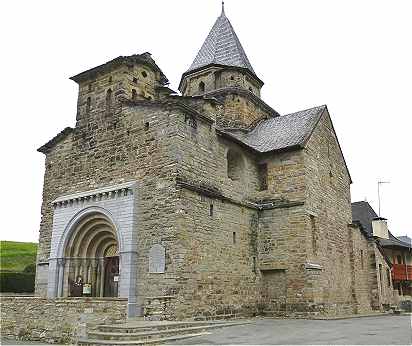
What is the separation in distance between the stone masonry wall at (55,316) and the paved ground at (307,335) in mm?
2677

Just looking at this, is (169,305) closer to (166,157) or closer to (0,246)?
(166,157)

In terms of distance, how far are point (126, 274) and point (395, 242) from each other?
25595 millimetres

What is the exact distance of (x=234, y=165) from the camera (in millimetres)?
19141

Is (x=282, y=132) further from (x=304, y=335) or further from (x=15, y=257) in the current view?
(x=15, y=257)

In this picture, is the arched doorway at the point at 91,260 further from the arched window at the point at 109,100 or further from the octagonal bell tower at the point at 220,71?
the octagonal bell tower at the point at 220,71

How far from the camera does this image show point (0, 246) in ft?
144

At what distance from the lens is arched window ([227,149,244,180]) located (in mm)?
18828

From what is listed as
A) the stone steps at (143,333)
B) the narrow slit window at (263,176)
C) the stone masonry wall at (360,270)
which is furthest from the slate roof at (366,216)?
A: the stone steps at (143,333)

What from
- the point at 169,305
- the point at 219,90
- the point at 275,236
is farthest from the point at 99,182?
the point at 219,90

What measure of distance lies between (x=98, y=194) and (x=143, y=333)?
19.8 feet

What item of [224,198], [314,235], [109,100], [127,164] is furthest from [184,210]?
[314,235]

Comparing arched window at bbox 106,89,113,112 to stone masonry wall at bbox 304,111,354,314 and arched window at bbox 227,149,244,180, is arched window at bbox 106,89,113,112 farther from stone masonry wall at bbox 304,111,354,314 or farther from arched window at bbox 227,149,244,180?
stone masonry wall at bbox 304,111,354,314

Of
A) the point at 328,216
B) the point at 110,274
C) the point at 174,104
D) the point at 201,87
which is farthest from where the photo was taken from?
the point at 201,87

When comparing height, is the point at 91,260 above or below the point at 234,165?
below
